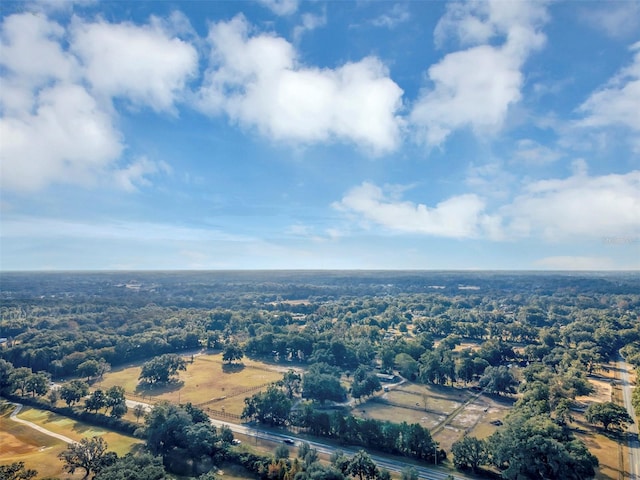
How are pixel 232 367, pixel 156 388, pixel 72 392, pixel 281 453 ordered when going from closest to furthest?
pixel 281 453 < pixel 72 392 < pixel 156 388 < pixel 232 367

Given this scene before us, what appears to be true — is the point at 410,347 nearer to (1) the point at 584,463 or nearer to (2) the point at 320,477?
(1) the point at 584,463

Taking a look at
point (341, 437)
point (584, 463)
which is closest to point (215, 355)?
point (341, 437)

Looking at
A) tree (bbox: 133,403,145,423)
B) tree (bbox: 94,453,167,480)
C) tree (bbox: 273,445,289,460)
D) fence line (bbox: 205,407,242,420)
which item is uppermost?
tree (bbox: 94,453,167,480)

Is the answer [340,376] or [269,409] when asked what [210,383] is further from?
[340,376]

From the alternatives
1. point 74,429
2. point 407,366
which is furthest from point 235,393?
point 407,366

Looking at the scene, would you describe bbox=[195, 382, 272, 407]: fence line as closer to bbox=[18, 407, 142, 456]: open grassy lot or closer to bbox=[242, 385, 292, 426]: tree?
bbox=[242, 385, 292, 426]: tree

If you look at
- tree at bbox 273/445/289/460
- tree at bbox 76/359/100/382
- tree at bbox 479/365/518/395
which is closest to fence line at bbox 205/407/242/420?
tree at bbox 273/445/289/460
